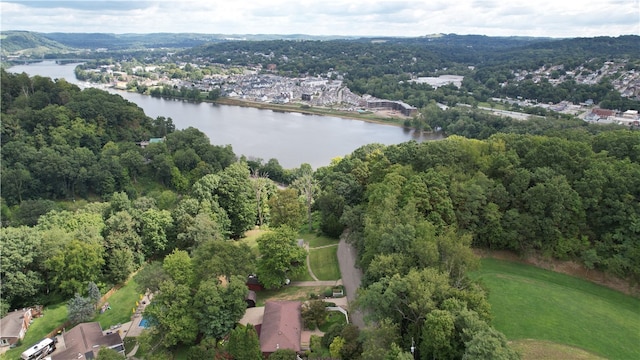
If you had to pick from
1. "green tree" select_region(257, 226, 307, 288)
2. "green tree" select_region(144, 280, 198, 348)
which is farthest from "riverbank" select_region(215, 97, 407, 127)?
"green tree" select_region(144, 280, 198, 348)

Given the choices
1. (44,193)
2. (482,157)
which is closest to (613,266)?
(482,157)

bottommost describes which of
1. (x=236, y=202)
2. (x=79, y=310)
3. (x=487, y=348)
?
(x=79, y=310)

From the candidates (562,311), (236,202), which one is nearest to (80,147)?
(236,202)

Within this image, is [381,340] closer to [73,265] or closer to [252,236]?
[73,265]

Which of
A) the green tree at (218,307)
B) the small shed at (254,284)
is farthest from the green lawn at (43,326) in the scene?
the small shed at (254,284)

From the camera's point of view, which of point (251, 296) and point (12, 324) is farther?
point (251, 296)

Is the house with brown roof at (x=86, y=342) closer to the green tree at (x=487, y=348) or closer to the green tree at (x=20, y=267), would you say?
the green tree at (x=20, y=267)

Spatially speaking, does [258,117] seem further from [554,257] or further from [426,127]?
[554,257]
